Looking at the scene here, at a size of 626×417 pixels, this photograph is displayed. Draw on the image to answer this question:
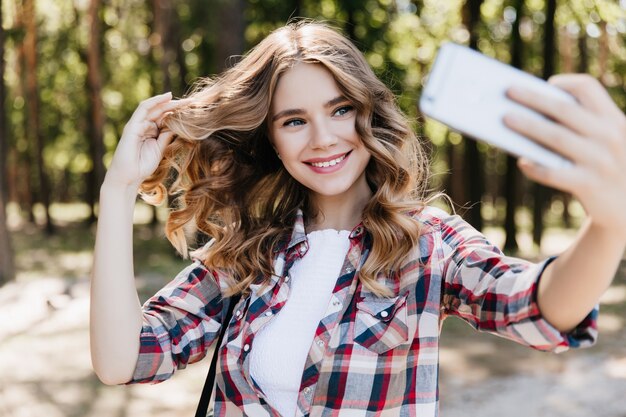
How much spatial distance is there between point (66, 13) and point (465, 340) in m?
17.1

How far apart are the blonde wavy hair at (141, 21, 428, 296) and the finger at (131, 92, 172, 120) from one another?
3.1 inches

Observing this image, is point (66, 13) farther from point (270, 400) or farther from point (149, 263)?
point (270, 400)

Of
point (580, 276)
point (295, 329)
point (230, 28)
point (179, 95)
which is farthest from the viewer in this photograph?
point (179, 95)

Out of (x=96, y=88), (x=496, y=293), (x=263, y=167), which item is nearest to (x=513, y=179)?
(x=96, y=88)

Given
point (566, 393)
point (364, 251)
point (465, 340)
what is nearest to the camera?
point (364, 251)

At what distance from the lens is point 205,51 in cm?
1753

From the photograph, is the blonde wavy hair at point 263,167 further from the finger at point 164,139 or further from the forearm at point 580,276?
the forearm at point 580,276

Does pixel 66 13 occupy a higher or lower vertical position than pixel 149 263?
higher

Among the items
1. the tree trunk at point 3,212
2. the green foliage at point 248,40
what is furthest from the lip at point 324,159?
the green foliage at point 248,40

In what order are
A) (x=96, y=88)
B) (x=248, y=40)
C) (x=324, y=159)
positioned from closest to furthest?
(x=324, y=159), (x=248, y=40), (x=96, y=88)

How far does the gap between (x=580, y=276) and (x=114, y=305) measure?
48.8 inches

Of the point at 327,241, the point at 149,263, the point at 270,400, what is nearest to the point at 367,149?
the point at 327,241

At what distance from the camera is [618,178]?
44.1 inches

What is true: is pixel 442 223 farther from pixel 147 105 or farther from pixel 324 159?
pixel 147 105
